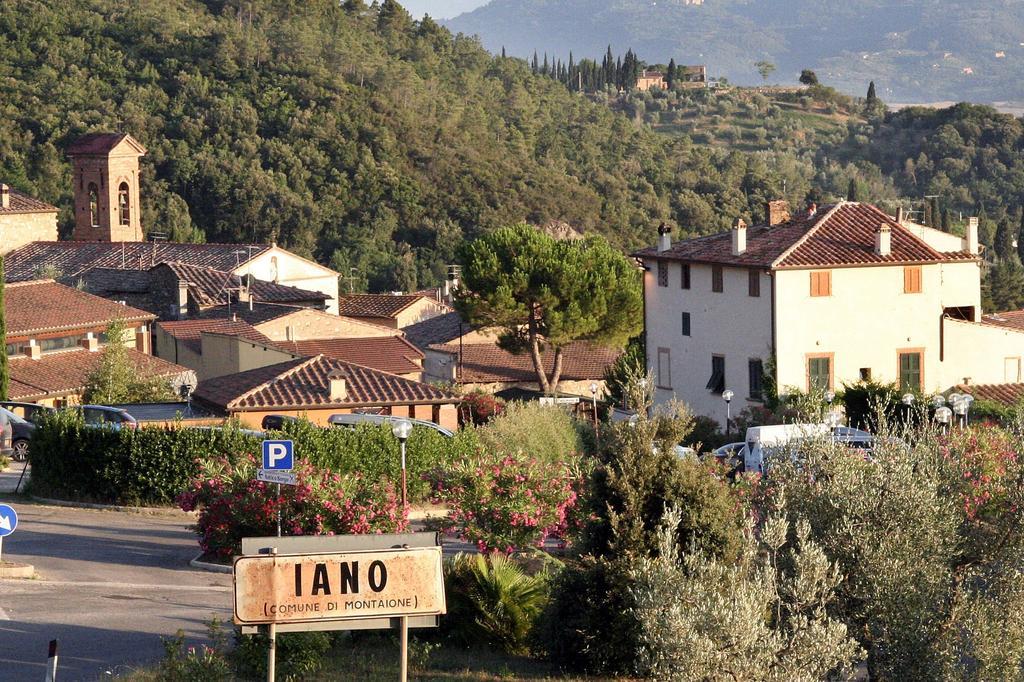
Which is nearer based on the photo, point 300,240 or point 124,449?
point 124,449

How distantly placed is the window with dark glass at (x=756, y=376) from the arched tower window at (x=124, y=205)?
47563mm

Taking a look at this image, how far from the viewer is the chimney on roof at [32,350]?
4772cm

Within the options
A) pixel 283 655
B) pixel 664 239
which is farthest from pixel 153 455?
pixel 664 239

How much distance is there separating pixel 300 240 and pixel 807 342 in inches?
2274

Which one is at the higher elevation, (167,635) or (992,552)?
(992,552)

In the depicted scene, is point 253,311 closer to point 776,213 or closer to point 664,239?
point 664,239

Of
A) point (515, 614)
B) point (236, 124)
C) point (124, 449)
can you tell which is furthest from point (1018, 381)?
point (236, 124)

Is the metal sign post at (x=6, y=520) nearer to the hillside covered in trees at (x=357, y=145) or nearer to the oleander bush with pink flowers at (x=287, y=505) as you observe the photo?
the oleander bush with pink flowers at (x=287, y=505)

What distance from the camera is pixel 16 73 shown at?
108000 mm

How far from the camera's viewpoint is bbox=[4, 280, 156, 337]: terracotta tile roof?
48625 millimetres

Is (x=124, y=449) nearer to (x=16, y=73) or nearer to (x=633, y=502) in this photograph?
(x=633, y=502)

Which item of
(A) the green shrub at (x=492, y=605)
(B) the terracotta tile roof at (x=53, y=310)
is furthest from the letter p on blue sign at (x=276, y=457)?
(B) the terracotta tile roof at (x=53, y=310)

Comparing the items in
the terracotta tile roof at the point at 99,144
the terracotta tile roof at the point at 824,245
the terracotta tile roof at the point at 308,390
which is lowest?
the terracotta tile roof at the point at 308,390

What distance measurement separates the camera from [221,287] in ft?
205
